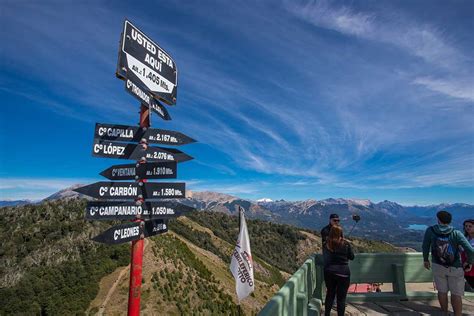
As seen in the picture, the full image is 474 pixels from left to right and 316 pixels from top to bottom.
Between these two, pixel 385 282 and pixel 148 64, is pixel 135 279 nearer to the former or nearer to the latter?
pixel 148 64

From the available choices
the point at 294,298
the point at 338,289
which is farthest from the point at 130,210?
the point at 338,289

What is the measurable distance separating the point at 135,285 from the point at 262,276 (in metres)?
87.4

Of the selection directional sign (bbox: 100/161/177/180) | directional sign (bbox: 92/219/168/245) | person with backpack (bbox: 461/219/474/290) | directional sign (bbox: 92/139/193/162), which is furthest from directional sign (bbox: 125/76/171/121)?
person with backpack (bbox: 461/219/474/290)

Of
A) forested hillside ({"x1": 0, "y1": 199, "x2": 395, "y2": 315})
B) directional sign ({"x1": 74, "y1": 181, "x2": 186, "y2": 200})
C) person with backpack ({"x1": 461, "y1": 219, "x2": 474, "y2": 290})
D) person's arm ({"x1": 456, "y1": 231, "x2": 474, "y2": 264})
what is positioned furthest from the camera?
forested hillside ({"x1": 0, "y1": 199, "x2": 395, "y2": 315})

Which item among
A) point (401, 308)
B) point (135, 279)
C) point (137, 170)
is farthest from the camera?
point (401, 308)

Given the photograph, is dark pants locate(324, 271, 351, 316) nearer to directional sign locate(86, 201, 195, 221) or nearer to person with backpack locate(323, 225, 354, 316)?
person with backpack locate(323, 225, 354, 316)

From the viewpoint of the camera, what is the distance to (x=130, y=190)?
4.17 m

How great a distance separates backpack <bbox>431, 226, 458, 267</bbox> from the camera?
589 cm

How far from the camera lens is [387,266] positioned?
24.7ft

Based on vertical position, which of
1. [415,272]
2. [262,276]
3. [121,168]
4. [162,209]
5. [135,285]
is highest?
[121,168]

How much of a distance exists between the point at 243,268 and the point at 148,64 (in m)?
4.39

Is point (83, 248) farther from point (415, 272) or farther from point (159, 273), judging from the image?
point (415, 272)

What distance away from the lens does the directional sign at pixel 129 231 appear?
376 centimetres

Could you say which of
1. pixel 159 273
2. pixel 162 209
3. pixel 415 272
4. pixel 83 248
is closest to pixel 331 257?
pixel 415 272
